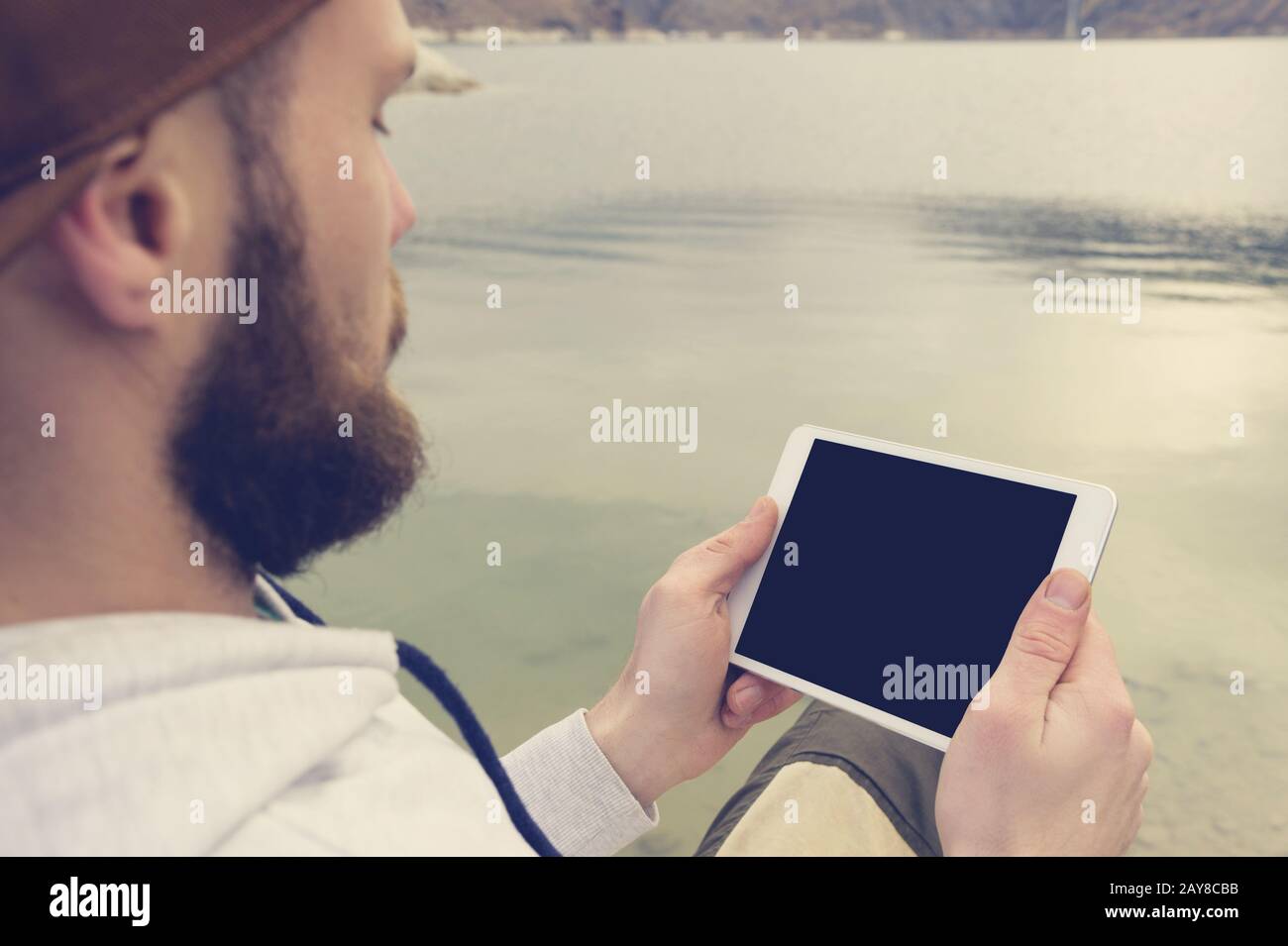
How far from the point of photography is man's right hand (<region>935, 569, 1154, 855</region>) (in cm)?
98

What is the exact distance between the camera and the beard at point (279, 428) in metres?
0.82

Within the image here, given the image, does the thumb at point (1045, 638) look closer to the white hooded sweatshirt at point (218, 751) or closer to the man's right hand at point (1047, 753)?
the man's right hand at point (1047, 753)

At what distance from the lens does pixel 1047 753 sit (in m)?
0.97

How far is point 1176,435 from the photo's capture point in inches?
143

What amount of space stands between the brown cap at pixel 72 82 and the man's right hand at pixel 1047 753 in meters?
0.80

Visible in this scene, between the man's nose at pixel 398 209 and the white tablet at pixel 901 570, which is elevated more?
the man's nose at pixel 398 209

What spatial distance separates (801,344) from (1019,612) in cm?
349

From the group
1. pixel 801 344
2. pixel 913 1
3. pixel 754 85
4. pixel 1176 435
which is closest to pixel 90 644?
pixel 1176 435

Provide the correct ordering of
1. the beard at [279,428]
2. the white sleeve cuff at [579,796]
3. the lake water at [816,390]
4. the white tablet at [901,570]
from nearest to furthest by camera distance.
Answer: the beard at [279,428], the white tablet at [901,570], the white sleeve cuff at [579,796], the lake water at [816,390]

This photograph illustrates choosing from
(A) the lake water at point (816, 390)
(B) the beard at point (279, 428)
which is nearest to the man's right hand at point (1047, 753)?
(B) the beard at point (279, 428)

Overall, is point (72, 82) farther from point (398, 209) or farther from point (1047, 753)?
point (1047, 753)

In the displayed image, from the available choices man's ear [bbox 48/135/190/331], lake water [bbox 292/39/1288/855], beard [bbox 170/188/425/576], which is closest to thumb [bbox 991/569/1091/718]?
beard [bbox 170/188/425/576]

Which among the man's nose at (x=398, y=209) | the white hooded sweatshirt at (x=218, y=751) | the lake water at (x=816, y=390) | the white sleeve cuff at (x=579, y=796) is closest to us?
the white hooded sweatshirt at (x=218, y=751)

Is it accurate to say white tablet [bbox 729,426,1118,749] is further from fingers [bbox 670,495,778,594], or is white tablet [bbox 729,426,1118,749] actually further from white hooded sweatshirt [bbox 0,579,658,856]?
white hooded sweatshirt [bbox 0,579,658,856]
